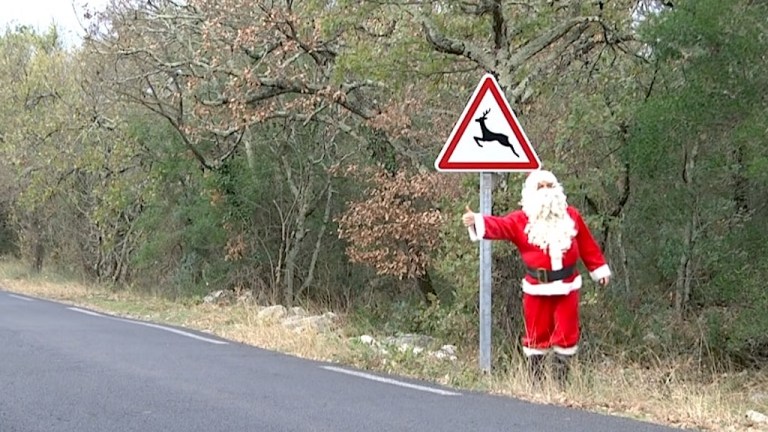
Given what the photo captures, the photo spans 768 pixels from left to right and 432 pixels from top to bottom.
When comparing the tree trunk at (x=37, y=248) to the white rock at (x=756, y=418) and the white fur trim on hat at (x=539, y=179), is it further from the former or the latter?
the white rock at (x=756, y=418)

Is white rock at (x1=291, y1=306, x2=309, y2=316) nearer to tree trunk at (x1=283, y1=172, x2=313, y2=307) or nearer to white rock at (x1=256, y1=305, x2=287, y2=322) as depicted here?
white rock at (x1=256, y1=305, x2=287, y2=322)

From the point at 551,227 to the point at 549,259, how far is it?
259 mm

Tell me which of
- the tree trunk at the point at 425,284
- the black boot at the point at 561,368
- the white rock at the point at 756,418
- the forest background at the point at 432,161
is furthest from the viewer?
the tree trunk at the point at 425,284

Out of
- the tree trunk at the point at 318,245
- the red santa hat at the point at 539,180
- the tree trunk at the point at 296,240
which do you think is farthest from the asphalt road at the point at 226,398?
the tree trunk at the point at 318,245

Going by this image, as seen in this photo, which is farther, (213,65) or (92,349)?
(213,65)

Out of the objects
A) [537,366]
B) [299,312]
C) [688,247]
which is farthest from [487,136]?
[299,312]

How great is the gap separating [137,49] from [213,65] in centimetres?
265

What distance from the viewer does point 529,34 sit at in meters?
12.5

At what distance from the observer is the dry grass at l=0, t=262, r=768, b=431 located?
622cm

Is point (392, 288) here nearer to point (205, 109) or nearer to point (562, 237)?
point (205, 109)

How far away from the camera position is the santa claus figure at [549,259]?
6953 millimetres

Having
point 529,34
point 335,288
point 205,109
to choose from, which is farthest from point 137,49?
point 529,34

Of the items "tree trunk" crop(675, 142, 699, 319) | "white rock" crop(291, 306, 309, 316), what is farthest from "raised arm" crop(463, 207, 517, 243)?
"white rock" crop(291, 306, 309, 316)

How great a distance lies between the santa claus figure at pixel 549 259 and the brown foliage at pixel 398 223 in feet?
25.8
